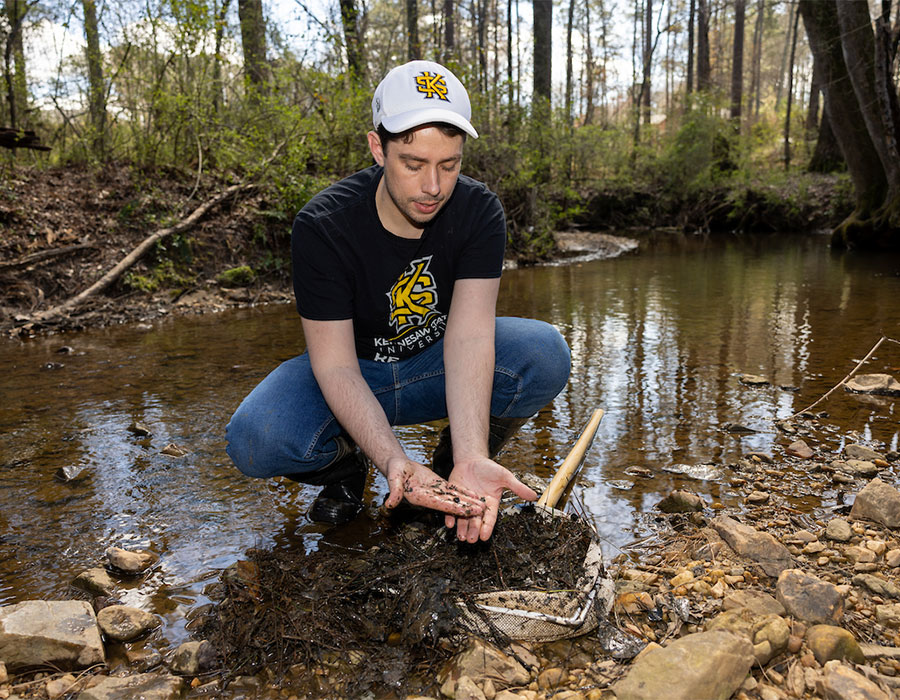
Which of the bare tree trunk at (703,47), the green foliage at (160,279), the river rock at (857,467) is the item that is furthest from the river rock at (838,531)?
the bare tree trunk at (703,47)

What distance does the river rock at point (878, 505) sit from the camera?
2.02 metres

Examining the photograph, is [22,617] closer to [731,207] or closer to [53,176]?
[53,176]

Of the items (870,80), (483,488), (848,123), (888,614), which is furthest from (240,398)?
(848,123)

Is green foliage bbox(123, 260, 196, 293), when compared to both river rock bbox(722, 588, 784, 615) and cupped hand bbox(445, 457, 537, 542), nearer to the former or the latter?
cupped hand bbox(445, 457, 537, 542)

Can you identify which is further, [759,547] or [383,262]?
[383,262]

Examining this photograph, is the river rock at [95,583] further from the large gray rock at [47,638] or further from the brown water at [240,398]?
the large gray rock at [47,638]

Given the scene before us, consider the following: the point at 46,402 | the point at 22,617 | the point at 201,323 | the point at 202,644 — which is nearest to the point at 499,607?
the point at 202,644

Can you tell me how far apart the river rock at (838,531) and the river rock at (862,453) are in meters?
0.63

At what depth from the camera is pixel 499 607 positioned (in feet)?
5.03

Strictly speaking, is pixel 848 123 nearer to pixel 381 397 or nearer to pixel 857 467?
pixel 857 467

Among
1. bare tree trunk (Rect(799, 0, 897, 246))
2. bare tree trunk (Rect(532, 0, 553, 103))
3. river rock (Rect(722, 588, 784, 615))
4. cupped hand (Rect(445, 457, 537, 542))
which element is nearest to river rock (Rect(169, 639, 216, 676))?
cupped hand (Rect(445, 457, 537, 542))

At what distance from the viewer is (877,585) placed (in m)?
1.72

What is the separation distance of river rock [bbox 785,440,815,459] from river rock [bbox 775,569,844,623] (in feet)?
3.40

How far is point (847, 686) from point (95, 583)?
1.85m
